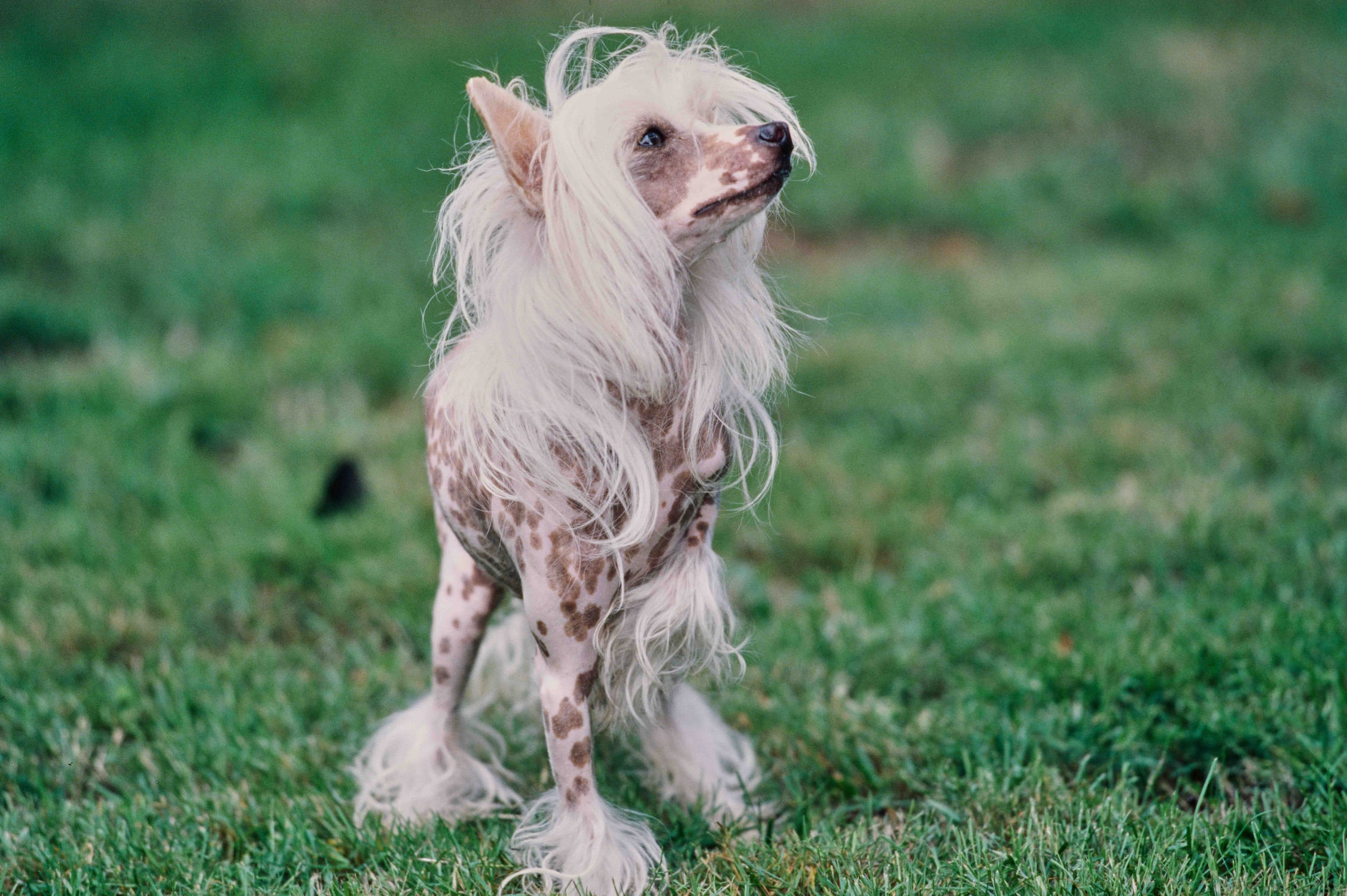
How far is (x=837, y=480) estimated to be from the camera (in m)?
4.21

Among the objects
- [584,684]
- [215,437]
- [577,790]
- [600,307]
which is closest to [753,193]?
[600,307]

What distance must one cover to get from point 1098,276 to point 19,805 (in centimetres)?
495

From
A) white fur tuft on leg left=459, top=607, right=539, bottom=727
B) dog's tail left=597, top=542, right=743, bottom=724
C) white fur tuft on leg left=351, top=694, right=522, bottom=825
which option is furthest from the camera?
white fur tuft on leg left=459, top=607, right=539, bottom=727

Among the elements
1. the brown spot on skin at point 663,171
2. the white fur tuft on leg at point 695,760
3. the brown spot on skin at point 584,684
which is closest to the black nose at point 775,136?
the brown spot on skin at point 663,171

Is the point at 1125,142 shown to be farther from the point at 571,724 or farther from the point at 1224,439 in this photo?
the point at 571,724

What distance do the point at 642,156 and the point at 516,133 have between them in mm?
208

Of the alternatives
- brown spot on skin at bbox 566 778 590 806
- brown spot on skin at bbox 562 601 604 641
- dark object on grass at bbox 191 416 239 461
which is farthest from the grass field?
brown spot on skin at bbox 562 601 604 641

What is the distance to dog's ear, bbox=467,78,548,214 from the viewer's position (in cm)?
196

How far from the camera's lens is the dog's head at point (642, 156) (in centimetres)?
195

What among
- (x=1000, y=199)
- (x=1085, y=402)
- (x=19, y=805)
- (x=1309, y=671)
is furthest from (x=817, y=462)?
(x=1000, y=199)

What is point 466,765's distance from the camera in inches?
103

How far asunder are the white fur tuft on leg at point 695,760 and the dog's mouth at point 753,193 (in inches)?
40.1

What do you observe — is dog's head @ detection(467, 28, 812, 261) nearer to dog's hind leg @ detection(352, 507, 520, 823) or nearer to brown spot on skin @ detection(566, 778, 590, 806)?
dog's hind leg @ detection(352, 507, 520, 823)

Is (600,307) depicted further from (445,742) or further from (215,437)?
(215,437)
